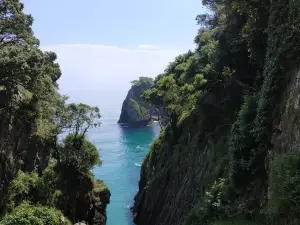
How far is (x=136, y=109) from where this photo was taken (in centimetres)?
12200

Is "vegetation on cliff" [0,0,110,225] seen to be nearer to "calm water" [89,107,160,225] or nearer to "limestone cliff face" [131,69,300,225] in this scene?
"limestone cliff face" [131,69,300,225]

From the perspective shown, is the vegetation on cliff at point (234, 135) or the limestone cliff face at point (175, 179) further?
the limestone cliff face at point (175, 179)

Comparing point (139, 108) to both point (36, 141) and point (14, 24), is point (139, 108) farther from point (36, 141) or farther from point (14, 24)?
point (14, 24)

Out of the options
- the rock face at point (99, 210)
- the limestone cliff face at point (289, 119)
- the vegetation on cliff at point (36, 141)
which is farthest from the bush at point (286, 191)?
the rock face at point (99, 210)

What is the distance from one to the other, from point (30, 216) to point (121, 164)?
42.2 metres

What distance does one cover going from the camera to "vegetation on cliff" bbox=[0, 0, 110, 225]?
19.1 metres

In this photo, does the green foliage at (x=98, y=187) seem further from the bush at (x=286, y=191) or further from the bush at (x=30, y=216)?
the bush at (x=286, y=191)

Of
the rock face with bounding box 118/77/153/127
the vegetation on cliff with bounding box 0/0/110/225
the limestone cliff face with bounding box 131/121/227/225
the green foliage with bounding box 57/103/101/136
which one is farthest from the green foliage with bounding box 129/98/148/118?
the green foliage with bounding box 57/103/101/136

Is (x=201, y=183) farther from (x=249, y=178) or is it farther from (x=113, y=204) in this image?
(x=113, y=204)

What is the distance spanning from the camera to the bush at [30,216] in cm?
1825

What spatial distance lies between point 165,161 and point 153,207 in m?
4.13

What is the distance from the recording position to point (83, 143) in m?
27.5

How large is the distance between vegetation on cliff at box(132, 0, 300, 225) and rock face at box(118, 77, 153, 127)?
285 ft

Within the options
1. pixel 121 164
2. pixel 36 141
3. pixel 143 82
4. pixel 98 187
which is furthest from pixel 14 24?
pixel 143 82
